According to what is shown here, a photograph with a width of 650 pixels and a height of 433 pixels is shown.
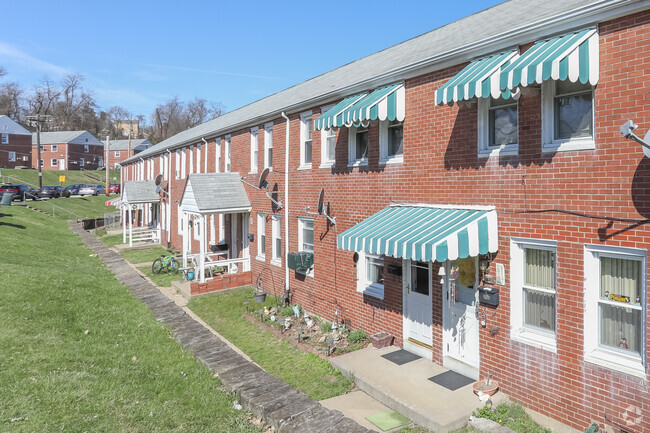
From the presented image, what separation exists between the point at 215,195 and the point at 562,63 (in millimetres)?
13045

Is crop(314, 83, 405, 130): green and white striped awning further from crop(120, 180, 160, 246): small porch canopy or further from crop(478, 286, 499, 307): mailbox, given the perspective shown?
crop(120, 180, 160, 246): small porch canopy

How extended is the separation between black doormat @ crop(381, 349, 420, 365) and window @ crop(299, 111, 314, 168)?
627 centimetres

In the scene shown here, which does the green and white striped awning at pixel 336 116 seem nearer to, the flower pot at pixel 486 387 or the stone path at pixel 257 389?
the stone path at pixel 257 389

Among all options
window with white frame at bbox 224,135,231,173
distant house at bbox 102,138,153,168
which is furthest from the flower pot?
distant house at bbox 102,138,153,168

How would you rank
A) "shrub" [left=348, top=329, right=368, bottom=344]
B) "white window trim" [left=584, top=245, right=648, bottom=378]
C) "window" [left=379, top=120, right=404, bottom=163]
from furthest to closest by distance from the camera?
"shrub" [left=348, top=329, right=368, bottom=344], "window" [left=379, top=120, right=404, bottom=163], "white window trim" [left=584, top=245, right=648, bottom=378]

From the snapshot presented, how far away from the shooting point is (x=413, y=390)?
7.67 m

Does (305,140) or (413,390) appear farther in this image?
(305,140)

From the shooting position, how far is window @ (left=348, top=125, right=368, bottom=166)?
11.0 m

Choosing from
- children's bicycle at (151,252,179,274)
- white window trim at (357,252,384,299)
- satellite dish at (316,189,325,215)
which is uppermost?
satellite dish at (316,189,325,215)

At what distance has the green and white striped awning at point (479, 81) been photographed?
6.59 meters

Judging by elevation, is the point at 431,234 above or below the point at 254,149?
below

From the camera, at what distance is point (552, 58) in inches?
233

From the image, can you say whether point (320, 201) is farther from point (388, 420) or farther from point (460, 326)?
point (388, 420)

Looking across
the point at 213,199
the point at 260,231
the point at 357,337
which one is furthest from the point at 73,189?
the point at 357,337
